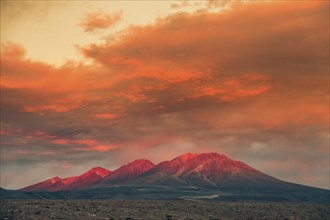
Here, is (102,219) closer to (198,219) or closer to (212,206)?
(198,219)

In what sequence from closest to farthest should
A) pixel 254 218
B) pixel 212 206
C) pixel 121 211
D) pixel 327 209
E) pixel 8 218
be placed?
1. pixel 8 218
2. pixel 121 211
3. pixel 254 218
4. pixel 212 206
5. pixel 327 209

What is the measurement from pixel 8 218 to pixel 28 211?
21.2 feet

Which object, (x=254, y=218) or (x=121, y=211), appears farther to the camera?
(x=254, y=218)

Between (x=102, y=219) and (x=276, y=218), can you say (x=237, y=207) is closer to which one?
(x=276, y=218)

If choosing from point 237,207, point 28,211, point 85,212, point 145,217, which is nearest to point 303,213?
point 237,207

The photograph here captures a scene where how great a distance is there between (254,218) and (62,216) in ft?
136

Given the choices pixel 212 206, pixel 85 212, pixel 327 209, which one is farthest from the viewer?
pixel 327 209

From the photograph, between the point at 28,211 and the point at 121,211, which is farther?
the point at 121,211

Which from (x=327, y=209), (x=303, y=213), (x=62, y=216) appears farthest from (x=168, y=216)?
(x=327, y=209)

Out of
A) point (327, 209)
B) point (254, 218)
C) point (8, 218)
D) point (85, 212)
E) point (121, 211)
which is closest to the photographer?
point (8, 218)

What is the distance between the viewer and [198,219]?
270 ft

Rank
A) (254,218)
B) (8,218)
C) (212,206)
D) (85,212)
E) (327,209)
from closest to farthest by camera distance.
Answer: (8,218) < (85,212) < (254,218) < (212,206) < (327,209)

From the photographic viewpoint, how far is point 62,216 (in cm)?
7169

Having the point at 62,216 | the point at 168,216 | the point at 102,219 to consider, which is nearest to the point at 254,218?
the point at 168,216
